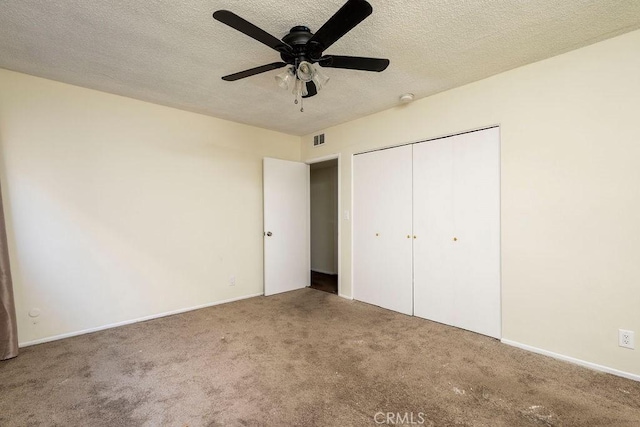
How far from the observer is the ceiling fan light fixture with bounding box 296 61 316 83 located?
5.71 feet

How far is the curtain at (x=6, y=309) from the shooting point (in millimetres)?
2238

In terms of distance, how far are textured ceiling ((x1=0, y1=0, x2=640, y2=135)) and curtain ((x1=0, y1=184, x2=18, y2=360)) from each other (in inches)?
56.0

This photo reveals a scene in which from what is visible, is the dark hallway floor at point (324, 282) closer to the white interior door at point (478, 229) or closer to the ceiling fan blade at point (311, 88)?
the white interior door at point (478, 229)

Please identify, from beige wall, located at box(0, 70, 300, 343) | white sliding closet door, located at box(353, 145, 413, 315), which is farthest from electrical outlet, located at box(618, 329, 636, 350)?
beige wall, located at box(0, 70, 300, 343)

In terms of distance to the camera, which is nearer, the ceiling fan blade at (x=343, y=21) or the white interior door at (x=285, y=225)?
the ceiling fan blade at (x=343, y=21)

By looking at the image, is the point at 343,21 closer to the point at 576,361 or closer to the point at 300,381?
the point at 300,381

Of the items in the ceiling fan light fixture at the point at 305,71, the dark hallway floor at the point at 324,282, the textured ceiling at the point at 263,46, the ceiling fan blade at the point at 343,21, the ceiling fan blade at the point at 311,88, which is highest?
the textured ceiling at the point at 263,46

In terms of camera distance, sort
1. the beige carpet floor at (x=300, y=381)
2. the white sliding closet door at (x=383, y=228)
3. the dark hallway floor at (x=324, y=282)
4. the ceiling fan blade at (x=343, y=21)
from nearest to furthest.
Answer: the ceiling fan blade at (x=343, y=21) → the beige carpet floor at (x=300, y=381) → the white sliding closet door at (x=383, y=228) → the dark hallway floor at (x=324, y=282)

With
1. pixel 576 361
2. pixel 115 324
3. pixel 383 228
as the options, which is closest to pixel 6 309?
pixel 115 324

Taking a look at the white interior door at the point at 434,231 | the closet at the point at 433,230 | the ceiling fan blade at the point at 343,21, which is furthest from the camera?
the white interior door at the point at 434,231

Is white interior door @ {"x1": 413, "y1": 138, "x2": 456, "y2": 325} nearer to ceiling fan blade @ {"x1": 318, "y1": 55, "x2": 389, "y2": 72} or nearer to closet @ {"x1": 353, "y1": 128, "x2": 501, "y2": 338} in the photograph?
closet @ {"x1": 353, "y1": 128, "x2": 501, "y2": 338}

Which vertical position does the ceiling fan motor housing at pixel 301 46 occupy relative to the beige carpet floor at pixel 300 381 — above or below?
above

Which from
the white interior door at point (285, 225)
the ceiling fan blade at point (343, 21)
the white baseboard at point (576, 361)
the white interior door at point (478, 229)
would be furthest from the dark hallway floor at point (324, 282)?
the ceiling fan blade at point (343, 21)

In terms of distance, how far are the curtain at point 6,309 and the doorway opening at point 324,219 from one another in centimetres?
385
